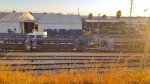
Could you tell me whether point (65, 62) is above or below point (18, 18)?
below

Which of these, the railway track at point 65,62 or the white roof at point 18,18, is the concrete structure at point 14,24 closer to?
the white roof at point 18,18

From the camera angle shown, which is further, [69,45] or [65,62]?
[69,45]

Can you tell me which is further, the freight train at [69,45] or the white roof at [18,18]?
the white roof at [18,18]

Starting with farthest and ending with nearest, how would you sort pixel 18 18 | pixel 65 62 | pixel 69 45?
1. pixel 18 18
2. pixel 69 45
3. pixel 65 62

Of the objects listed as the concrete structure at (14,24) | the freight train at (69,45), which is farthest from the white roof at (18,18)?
the freight train at (69,45)

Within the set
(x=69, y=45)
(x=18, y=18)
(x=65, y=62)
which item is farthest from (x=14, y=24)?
(x=65, y=62)

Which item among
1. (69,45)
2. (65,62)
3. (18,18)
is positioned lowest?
(65,62)

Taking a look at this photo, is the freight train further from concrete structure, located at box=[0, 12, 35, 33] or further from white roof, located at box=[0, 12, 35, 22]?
white roof, located at box=[0, 12, 35, 22]

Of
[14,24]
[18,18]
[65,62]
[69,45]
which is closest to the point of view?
[65,62]

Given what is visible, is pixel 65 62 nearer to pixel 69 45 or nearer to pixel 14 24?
pixel 69 45

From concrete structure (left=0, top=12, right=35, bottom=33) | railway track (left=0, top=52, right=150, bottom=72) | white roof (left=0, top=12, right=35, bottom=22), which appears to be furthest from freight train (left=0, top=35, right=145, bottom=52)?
white roof (left=0, top=12, right=35, bottom=22)

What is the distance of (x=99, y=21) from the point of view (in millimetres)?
61531

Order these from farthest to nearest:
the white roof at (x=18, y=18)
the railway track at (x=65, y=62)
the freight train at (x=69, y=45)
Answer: the white roof at (x=18, y=18)
the freight train at (x=69, y=45)
the railway track at (x=65, y=62)

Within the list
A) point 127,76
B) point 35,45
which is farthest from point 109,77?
point 35,45
